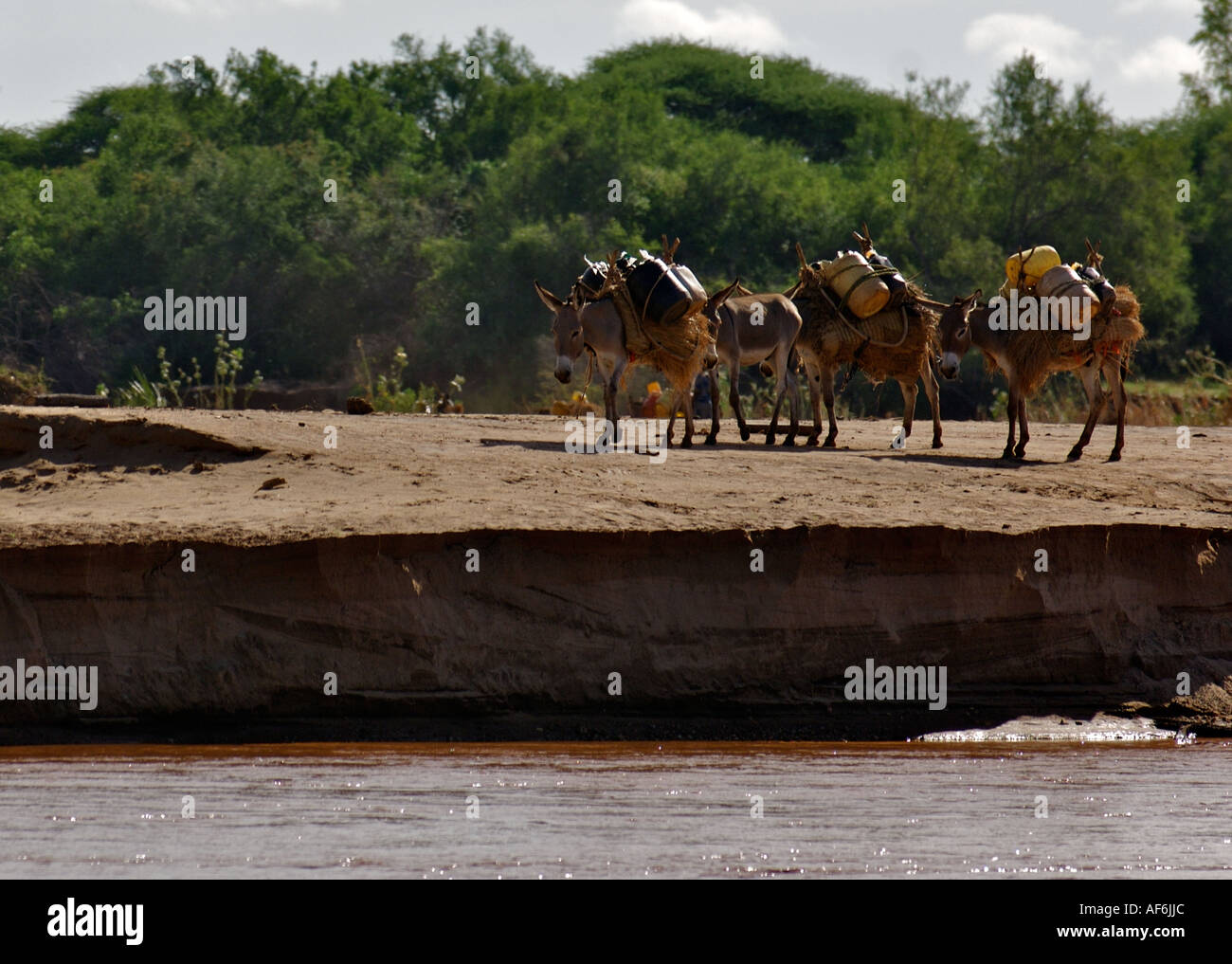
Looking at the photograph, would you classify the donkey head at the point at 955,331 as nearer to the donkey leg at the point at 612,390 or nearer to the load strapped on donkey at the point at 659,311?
the load strapped on donkey at the point at 659,311

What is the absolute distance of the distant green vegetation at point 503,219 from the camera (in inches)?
1276

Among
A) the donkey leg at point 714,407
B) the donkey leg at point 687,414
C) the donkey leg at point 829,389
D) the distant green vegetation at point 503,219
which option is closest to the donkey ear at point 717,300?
the donkey leg at point 714,407

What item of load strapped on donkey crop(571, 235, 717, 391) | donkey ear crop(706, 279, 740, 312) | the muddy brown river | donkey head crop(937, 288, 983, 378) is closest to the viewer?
the muddy brown river

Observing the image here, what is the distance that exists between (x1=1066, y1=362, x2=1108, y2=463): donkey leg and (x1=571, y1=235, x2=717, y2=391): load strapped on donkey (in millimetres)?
3183

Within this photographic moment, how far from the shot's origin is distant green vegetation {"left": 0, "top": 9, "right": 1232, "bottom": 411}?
32406 mm

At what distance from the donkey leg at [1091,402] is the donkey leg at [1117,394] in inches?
5.0

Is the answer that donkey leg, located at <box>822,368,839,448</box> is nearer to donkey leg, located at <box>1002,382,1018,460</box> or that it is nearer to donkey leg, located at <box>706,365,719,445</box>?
donkey leg, located at <box>706,365,719,445</box>

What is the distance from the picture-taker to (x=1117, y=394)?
13945 mm

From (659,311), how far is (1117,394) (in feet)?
12.8

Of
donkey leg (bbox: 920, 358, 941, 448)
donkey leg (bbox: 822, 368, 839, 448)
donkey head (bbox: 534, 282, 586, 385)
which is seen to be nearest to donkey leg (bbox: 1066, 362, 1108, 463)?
donkey leg (bbox: 920, 358, 941, 448)

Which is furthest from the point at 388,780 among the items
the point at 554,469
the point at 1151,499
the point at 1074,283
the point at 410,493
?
the point at 1074,283

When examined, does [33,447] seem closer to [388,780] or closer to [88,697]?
[88,697]

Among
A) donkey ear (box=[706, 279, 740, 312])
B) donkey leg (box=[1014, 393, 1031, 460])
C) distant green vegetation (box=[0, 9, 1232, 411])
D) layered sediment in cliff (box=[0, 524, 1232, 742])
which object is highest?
distant green vegetation (box=[0, 9, 1232, 411])

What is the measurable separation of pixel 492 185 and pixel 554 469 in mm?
23945
